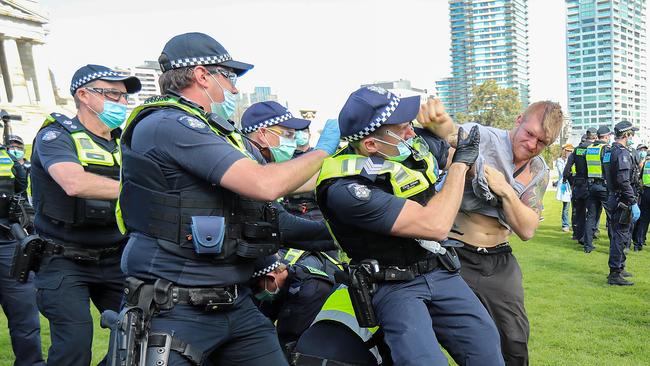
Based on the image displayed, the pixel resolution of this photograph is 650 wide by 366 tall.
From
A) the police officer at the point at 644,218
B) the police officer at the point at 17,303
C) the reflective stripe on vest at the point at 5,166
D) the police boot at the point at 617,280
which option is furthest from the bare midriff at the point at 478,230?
the police officer at the point at 644,218

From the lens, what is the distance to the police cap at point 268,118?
507 centimetres

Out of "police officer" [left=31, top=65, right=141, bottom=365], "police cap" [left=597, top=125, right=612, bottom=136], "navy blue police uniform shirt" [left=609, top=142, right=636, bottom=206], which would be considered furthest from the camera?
"police cap" [left=597, top=125, right=612, bottom=136]

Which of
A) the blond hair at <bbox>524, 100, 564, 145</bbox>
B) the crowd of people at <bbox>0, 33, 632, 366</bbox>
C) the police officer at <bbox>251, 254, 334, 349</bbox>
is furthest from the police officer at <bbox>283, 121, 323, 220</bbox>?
the blond hair at <bbox>524, 100, 564, 145</bbox>

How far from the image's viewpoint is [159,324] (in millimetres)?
2717

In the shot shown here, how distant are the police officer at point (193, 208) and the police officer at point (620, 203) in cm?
787

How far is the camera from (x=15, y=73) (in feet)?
178

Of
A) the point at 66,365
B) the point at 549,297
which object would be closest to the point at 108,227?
the point at 66,365

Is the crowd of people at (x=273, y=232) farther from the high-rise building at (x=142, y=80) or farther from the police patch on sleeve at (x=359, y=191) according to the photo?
the high-rise building at (x=142, y=80)

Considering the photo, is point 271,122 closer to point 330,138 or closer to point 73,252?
point 73,252

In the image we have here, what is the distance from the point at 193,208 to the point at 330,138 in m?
0.81

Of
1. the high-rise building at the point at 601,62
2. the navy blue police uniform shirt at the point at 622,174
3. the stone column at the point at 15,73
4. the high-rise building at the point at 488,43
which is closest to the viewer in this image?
the navy blue police uniform shirt at the point at 622,174

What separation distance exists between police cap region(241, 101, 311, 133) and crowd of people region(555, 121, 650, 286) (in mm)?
6530

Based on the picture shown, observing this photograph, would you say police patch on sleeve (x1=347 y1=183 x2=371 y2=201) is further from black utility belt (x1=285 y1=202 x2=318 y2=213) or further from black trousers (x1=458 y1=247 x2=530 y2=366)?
black utility belt (x1=285 y1=202 x2=318 y2=213)

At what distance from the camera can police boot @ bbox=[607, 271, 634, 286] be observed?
9152 millimetres
